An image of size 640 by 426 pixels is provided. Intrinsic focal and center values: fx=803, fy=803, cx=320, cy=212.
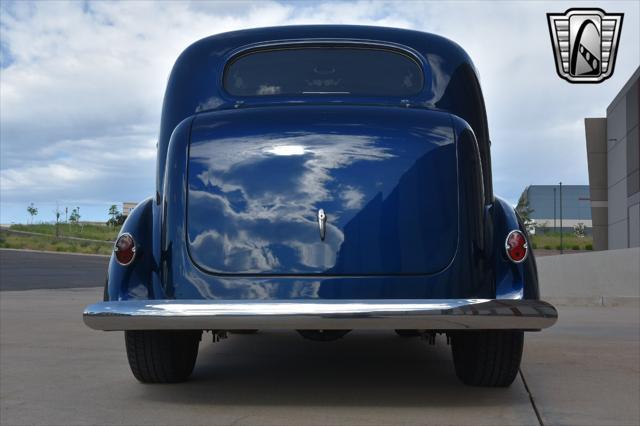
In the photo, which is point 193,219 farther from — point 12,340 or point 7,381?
point 12,340

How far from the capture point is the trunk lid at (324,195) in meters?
4.14

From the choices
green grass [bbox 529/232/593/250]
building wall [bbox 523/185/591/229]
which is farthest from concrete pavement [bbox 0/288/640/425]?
building wall [bbox 523/185/591/229]

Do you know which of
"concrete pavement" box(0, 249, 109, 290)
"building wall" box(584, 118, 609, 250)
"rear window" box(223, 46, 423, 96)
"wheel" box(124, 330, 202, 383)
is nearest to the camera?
"wheel" box(124, 330, 202, 383)

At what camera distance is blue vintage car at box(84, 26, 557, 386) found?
396 centimetres

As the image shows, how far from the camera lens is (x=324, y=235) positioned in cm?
414

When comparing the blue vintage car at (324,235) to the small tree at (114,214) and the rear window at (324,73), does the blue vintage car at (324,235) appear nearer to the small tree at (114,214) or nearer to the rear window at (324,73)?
the rear window at (324,73)

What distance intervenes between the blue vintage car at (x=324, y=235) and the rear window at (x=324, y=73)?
386mm

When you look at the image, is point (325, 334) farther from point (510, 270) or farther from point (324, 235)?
point (510, 270)

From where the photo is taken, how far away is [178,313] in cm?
395

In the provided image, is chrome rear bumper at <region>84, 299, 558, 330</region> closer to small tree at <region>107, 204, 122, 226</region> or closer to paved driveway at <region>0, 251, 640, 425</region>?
paved driveway at <region>0, 251, 640, 425</region>

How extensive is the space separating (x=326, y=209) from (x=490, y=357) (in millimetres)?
1414

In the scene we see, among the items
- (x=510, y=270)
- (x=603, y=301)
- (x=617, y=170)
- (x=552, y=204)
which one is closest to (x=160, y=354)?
(x=510, y=270)

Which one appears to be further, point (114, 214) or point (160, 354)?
point (114, 214)

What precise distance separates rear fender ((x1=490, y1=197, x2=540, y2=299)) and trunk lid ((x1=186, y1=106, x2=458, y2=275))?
1.01 ft
